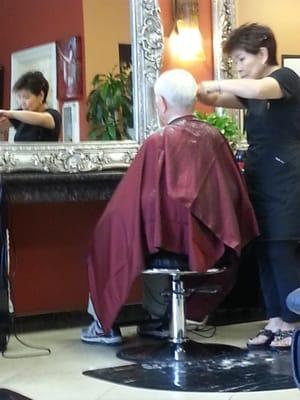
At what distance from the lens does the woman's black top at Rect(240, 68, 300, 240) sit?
11.9 feet

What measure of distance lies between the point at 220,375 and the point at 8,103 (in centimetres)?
170

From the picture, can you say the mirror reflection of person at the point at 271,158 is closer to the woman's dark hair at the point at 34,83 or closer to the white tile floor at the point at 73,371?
the white tile floor at the point at 73,371

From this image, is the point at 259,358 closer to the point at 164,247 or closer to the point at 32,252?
the point at 164,247

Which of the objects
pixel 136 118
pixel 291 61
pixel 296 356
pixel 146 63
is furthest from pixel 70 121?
pixel 296 356

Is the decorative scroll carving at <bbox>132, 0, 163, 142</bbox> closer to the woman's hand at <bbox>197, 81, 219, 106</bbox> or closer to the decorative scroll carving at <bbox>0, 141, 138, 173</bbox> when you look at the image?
the decorative scroll carving at <bbox>0, 141, 138, 173</bbox>

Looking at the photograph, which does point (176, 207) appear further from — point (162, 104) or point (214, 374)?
point (214, 374)

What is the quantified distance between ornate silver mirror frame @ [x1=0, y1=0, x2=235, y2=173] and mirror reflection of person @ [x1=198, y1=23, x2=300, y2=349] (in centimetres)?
70

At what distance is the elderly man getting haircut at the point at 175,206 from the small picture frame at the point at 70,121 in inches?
26.9

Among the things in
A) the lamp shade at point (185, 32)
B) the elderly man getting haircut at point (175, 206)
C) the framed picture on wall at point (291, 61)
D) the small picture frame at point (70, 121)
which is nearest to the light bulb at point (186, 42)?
the lamp shade at point (185, 32)

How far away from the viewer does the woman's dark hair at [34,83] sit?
405cm

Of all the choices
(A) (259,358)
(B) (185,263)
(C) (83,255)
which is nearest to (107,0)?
(C) (83,255)

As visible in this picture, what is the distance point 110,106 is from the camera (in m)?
4.29

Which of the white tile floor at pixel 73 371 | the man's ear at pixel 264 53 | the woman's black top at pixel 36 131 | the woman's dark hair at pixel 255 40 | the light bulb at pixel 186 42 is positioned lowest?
the white tile floor at pixel 73 371

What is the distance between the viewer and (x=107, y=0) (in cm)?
432
